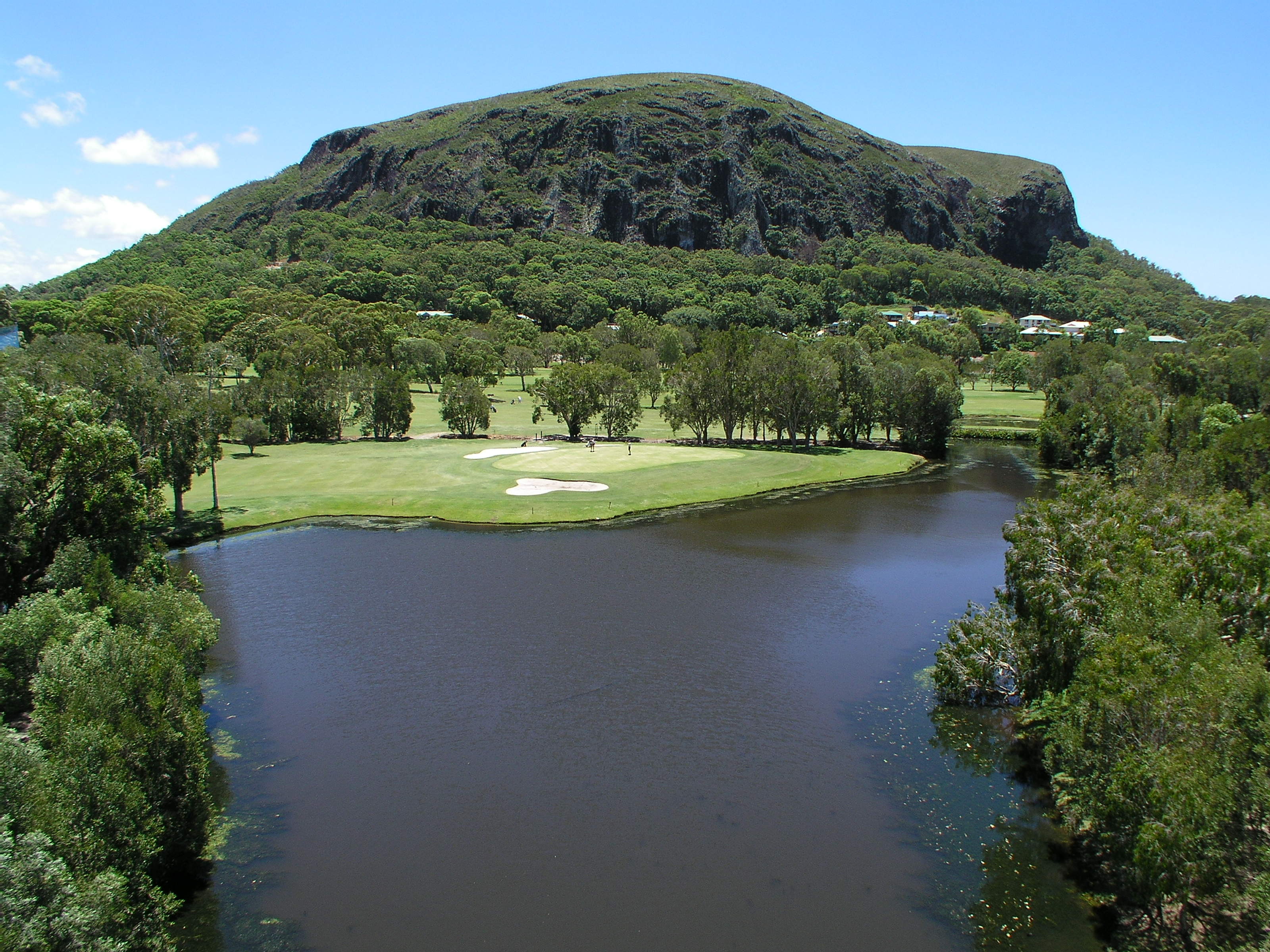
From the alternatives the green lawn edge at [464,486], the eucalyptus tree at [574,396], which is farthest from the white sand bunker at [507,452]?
Answer: the eucalyptus tree at [574,396]

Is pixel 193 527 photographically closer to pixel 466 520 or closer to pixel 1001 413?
pixel 466 520

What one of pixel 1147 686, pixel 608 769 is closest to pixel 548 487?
pixel 608 769

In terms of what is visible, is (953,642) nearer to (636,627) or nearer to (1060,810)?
(1060,810)

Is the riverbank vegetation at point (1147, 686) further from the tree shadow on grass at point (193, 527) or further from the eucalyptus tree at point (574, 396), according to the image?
the eucalyptus tree at point (574, 396)

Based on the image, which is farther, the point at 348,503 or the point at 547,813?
the point at 348,503

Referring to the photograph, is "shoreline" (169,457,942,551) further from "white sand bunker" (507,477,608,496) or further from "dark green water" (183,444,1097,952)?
"dark green water" (183,444,1097,952)

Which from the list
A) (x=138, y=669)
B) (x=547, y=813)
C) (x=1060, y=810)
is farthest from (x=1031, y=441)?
(x=138, y=669)
